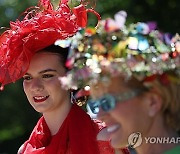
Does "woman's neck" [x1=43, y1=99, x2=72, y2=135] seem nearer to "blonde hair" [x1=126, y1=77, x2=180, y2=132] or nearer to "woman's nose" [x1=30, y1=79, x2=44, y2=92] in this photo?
"woman's nose" [x1=30, y1=79, x2=44, y2=92]

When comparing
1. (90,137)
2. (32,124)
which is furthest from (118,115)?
(32,124)

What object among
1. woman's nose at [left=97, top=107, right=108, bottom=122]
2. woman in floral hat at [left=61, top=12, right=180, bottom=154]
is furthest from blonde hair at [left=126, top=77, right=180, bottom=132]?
woman's nose at [left=97, top=107, right=108, bottom=122]

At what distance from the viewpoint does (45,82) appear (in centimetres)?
255

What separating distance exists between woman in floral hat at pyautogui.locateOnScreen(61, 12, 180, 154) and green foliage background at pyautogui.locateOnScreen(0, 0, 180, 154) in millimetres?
5768

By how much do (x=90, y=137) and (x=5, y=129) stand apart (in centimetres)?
572

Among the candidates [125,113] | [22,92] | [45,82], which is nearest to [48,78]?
[45,82]

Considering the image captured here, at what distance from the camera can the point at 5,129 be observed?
26.8 feet

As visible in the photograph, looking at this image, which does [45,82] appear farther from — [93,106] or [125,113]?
[125,113]

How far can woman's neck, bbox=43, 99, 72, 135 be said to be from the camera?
2613 mm

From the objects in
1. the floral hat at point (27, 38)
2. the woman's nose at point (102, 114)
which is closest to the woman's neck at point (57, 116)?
the floral hat at point (27, 38)

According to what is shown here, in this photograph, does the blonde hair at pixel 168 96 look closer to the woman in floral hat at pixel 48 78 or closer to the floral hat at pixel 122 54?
the floral hat at pixel 122 54

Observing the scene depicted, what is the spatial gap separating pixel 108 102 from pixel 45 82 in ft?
2.48

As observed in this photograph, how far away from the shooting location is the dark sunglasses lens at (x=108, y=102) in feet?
6.00

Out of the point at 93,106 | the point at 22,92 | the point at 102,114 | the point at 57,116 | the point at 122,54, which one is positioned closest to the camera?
the point at 122,54
